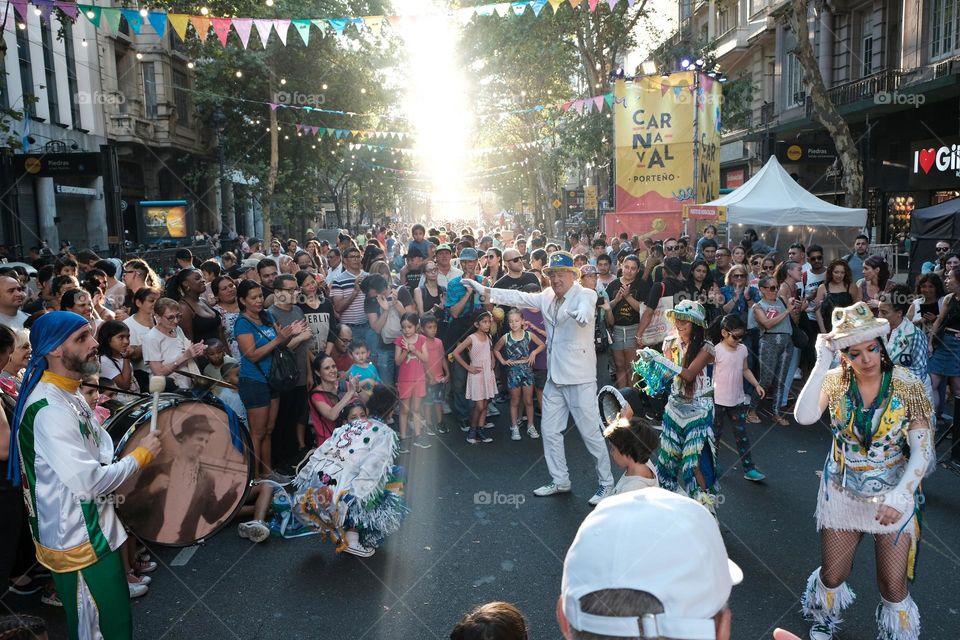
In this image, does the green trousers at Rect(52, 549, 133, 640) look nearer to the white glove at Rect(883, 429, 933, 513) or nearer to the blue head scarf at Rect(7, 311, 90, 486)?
the blue head scarf at Rect(7, 311, 90, 486)

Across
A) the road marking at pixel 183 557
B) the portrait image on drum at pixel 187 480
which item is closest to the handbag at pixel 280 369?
the road marking at pixel 183 557

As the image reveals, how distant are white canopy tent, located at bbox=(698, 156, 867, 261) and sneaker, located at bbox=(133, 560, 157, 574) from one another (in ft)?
40.2

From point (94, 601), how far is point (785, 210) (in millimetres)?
13612

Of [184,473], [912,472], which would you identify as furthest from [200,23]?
[912,472]

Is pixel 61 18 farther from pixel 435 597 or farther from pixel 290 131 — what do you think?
pixel 290 131

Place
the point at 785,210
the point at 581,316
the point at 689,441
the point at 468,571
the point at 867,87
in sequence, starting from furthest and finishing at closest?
the point at 867,87
the point at 785,210
the point at 581,316
the point at 689,441
the point at 468,571

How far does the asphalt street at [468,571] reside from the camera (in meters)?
4.31

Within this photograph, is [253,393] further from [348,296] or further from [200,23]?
[200,23]

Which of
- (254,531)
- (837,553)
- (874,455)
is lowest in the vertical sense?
(254,531)

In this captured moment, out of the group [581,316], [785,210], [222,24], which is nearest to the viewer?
[581,316]

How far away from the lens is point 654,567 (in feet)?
4.68

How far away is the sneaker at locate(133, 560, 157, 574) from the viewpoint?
502 centimetres

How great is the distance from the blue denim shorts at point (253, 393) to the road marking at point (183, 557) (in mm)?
1292

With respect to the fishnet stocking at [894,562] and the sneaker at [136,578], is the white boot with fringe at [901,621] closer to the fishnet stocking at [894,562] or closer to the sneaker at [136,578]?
the fishnet stocking at [894,562]
